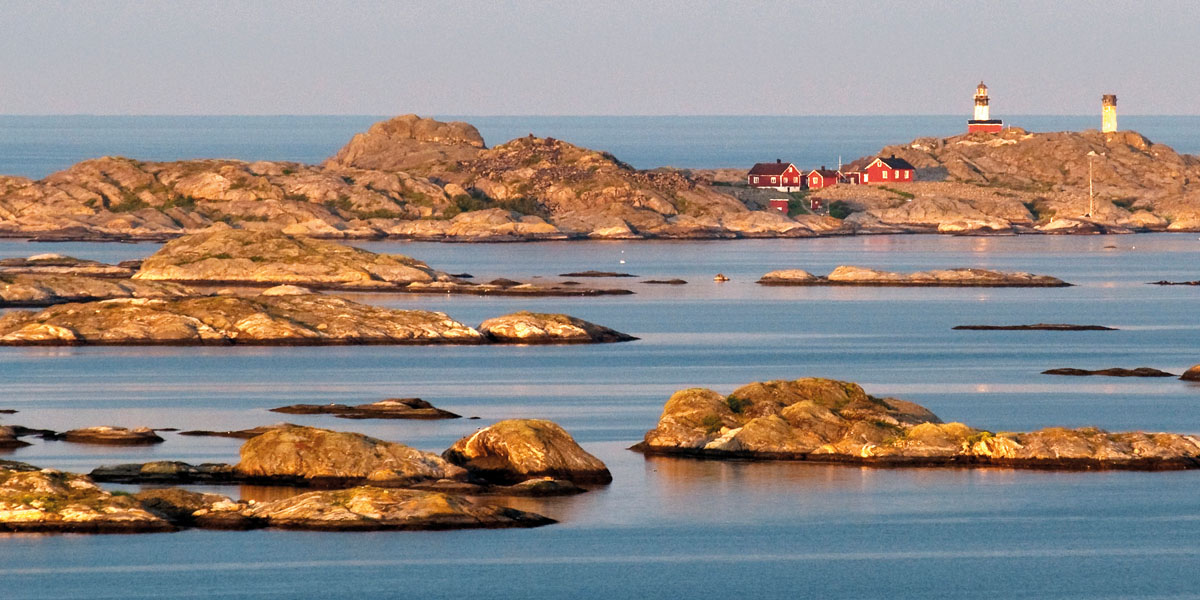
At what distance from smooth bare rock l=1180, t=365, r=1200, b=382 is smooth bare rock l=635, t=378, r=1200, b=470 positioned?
26104mm

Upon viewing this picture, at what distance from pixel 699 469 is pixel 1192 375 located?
34587 millimetres

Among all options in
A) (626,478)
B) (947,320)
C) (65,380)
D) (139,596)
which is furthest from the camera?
(947,320)

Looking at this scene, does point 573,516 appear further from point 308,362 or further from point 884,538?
point 308,362

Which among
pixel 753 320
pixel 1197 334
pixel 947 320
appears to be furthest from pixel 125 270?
pixel 1197 334

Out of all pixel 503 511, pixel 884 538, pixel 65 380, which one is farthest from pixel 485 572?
pixel 65 380

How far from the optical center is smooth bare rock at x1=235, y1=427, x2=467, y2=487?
5372cm

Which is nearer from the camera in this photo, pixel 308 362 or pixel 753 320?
pixel 308 362

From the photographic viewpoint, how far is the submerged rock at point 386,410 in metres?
71.8

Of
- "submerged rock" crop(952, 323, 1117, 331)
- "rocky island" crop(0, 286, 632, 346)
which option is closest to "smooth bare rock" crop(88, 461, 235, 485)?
"rocky island" crop(0, 286, 632, 346)

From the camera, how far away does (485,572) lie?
46219mm

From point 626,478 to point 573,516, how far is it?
6172 mm

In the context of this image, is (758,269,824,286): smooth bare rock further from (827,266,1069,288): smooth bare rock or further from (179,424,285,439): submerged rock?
(179,424,285,439): submerged rock

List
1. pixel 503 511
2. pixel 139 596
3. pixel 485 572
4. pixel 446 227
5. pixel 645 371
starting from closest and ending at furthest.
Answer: pixel 139 596 → pixel 485 572 → pixel 503 511 → pixel 645 371 → pixel 446 227

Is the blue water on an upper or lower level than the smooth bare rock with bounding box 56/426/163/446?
lower
